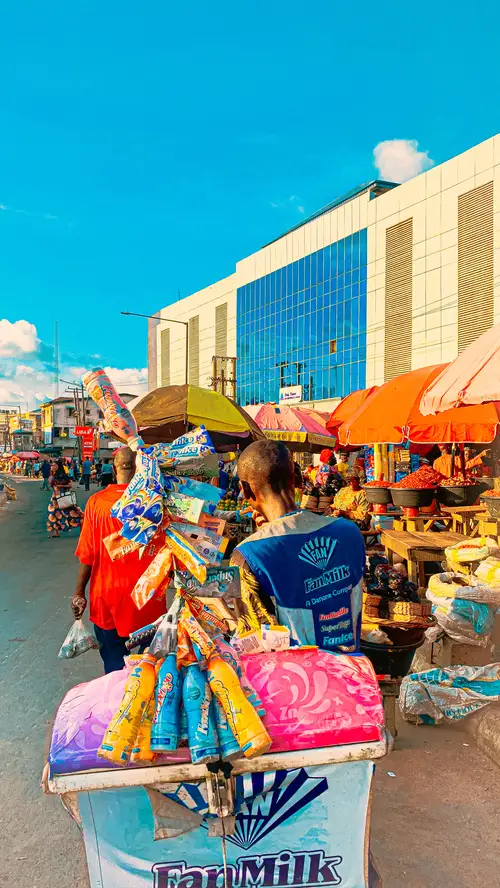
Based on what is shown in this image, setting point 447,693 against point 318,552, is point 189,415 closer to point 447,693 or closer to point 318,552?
point 447,693

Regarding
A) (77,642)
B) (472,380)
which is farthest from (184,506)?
(472,380)

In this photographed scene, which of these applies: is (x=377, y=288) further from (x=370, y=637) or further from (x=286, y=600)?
(x=286, y=600)

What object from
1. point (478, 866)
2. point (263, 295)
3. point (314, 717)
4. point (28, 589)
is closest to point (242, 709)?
point (314, 717)

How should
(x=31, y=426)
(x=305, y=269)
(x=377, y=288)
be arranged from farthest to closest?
(x=31, y=426) < (x=305, y=269) < (x=377, y=288)

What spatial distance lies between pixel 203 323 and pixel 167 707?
45098 millimetres

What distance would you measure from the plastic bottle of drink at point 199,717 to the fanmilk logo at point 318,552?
0.66 meters

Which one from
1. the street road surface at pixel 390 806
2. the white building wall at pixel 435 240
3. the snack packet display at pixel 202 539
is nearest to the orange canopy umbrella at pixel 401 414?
the street road surface at pixel 390 806

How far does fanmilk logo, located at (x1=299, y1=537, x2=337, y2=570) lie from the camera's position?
2203mm

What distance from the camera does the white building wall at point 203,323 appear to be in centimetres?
4153

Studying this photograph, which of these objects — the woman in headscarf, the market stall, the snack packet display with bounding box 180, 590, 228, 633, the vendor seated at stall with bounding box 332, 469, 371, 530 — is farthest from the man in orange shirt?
the woman in headscarf

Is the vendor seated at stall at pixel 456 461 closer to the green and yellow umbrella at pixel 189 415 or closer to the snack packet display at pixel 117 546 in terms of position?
the green and yellow umbrella at pixel 189 415

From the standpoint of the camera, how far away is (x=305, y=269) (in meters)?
33.1

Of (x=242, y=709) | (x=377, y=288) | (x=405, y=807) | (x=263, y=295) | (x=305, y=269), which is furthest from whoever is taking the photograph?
(x=263, y=295)

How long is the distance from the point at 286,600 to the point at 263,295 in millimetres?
36772
